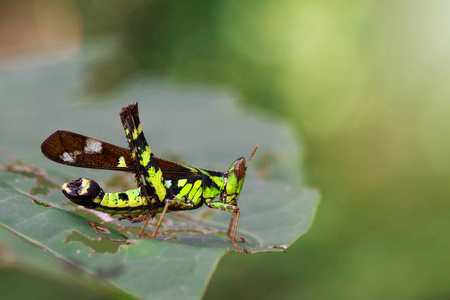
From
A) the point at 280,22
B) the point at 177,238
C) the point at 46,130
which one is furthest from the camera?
the point at 280,22

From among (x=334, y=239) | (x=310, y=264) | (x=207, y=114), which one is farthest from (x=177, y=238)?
(x=334, y=239)

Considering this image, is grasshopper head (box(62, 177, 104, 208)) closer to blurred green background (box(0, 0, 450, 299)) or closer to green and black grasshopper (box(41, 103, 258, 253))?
green and black grasshopper (box(41, 103, 258, 253))

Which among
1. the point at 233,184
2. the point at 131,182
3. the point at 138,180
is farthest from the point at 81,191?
the point at 233,184

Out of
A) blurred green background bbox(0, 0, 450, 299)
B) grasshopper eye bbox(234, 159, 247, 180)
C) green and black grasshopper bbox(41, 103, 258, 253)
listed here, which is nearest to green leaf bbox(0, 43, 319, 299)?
green and black grasshopper bbox(41, 103, 258, 253)

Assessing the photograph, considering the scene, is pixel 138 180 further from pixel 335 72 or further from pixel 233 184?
pixel 335 72

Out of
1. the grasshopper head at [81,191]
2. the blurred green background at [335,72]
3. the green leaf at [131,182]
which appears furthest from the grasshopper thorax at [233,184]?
the blurred green background at [335,72]

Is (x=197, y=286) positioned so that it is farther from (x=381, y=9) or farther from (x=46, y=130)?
(x=381, y=9)

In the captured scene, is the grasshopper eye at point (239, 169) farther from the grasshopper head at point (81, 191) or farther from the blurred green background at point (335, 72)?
the blurred green background at point (335, 72)
